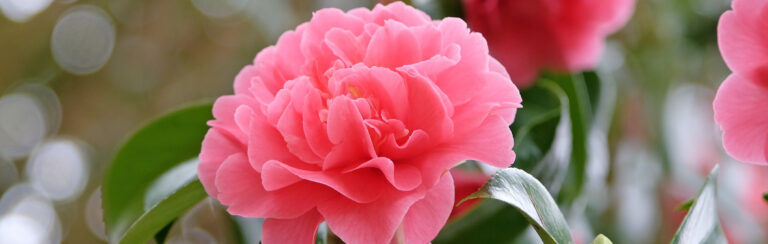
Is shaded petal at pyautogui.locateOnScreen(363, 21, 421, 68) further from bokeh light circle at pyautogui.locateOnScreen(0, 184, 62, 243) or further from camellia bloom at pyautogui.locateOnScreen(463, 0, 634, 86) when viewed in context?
bokeh light circle at pyautogui.locateOnScreen(0, 184, 62, 243)

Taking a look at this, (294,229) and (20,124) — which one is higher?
(294,229)

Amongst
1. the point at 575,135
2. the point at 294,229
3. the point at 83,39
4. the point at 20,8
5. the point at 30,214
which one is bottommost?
the point at 30,214

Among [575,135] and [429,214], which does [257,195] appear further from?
[575,135]

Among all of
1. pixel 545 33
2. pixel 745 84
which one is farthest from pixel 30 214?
pixel 745 84

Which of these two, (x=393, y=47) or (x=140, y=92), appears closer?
(x=393, y=47)

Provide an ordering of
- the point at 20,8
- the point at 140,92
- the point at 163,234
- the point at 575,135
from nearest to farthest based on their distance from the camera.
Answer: the point at 163,234
the point at 575,135
the point at 20,8
the point at 140,92

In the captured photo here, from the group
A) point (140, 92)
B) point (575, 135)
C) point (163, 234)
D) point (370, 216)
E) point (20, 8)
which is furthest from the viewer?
point (140, 92)
